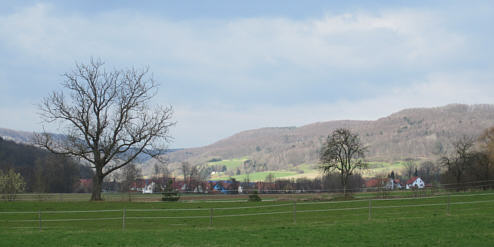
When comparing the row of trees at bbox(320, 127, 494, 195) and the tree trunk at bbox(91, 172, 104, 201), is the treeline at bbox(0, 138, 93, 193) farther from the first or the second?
the row of trees at bbox(320, 127, 494, 195)

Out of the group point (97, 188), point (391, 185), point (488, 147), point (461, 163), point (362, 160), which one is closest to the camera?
point (97, 188)

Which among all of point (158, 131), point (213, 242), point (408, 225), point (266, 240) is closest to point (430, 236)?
point (408, 225)

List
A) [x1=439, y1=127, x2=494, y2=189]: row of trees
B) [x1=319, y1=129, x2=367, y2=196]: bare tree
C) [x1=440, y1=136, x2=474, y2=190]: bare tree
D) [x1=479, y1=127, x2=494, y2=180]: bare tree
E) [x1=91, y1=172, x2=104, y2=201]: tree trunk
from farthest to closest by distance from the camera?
[x1=440, y1=136, x2=474, y2=190]: bare tree
[x1=439, y1=127, x2=494, y2=189]: row of trees
[x1=479, y1=127, x2=494, y2=180]: bare tree
[x1=319, y1=129, x2=367, y2=196]: bare tree
[x1=91, y1=172, x2=104, y2=201]: tree trunk

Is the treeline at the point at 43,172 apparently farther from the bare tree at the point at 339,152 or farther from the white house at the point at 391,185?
the white house at the point at 391,185

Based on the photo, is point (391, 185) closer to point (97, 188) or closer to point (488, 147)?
point (488, 147)

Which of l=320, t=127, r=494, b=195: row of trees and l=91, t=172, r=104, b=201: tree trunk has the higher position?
l=320, t=127, r=494, b=195: row of trees

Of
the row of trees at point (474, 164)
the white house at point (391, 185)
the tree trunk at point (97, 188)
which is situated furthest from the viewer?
the row of trees at point (474, 164)

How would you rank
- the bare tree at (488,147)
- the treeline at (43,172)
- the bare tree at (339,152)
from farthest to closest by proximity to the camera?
1. the treeline at (43,172)
2. the bare tree at (488,147)
3. the bare tree at (339,152)

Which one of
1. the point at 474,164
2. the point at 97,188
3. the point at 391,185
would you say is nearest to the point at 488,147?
the point at 474,164

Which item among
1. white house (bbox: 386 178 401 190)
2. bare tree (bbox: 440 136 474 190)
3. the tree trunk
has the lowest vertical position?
white house (bbox: 386 178 401 190)

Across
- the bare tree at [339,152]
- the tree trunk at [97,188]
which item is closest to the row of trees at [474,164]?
the bare tree at [339,152]

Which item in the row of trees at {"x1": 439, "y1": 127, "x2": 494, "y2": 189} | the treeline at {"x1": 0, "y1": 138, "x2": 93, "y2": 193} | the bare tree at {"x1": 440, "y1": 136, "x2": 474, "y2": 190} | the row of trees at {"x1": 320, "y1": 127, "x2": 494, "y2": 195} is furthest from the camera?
the treeline at {"x1": 0, "y1": 138, "x2": 93, "y2": 193}

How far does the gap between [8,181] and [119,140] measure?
91.3 feet

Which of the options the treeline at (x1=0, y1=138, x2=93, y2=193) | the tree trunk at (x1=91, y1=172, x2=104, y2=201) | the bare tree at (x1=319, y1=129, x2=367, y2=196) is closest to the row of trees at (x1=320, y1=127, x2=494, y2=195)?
the bare tree at (x1=319, y1=129, x2=367, y2=196)
